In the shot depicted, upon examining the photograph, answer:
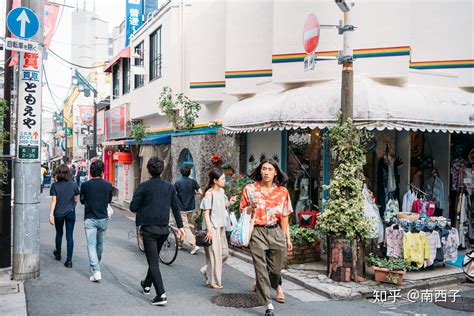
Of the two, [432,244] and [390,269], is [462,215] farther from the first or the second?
[390,269]

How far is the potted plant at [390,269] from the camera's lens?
773cm

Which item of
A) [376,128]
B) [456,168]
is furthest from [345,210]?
[456,168]

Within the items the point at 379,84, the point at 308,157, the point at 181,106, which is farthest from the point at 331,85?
the point at 181,106

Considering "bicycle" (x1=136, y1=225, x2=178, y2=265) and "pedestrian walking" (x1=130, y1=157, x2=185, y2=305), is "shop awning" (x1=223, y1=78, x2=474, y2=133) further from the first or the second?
"pedestrian walking" (x1=130, y1=157, x2=185, y2=305)

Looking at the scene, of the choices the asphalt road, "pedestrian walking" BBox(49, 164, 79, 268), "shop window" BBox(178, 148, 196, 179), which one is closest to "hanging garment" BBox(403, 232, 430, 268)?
the asphalt road

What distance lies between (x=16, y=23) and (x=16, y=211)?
302 centimetres

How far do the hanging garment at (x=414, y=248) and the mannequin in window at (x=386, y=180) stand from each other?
6.42 ft

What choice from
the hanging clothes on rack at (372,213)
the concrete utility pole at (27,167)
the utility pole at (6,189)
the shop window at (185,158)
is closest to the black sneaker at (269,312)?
the hanging clothes on rack at (372,213)

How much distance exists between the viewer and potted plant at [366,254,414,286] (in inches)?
304

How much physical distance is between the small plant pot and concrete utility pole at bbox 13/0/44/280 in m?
5.75

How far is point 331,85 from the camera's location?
32.9 ft

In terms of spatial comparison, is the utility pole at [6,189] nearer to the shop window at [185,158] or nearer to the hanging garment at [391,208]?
the shop window at [185,158]

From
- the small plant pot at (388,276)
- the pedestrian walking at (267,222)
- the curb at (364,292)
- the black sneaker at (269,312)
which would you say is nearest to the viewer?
the black sneaker at (269,312)

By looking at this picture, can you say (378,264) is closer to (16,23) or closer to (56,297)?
(56,297)
